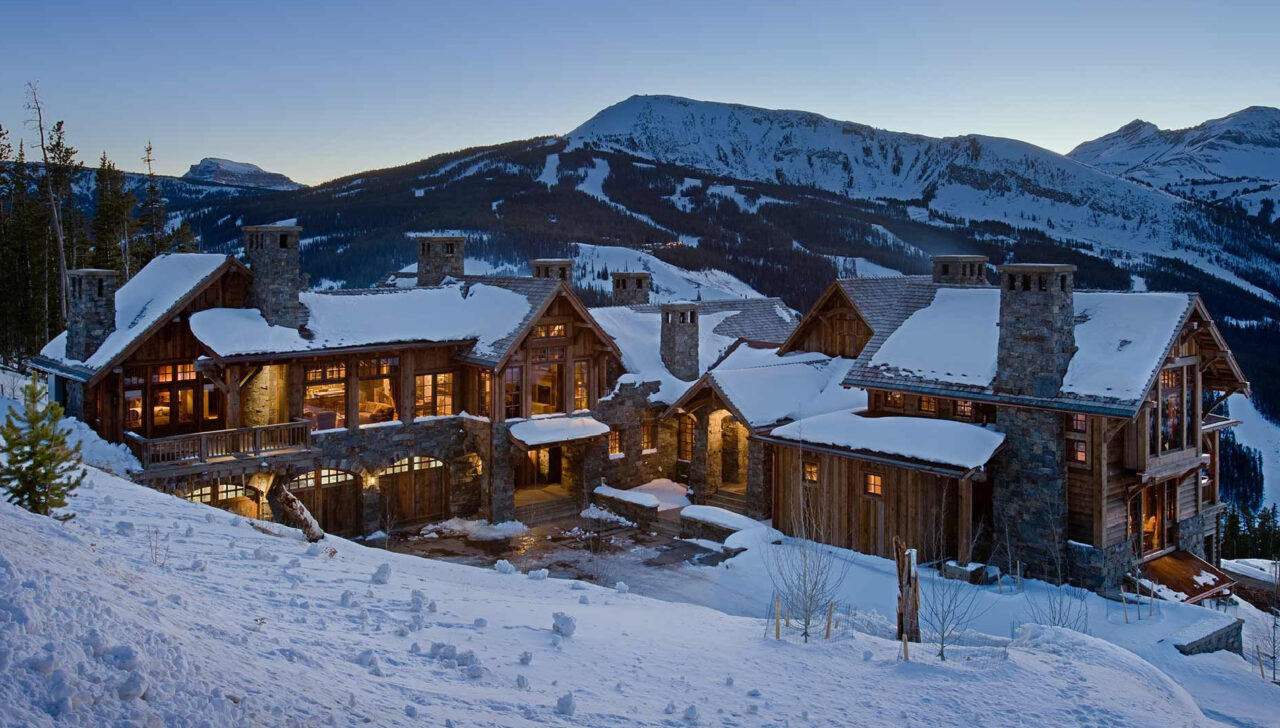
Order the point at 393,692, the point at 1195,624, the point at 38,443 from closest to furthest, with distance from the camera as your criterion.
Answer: the point at 393,692 → the point at 38,443 → the point at 1195,624

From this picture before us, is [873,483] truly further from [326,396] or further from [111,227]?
[111,227]

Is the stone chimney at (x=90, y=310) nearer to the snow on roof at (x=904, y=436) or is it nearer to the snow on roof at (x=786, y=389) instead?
the snow on roof at (x=786, y=389)

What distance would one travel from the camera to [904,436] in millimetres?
27219

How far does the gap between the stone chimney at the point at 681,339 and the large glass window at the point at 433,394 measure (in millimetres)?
8598

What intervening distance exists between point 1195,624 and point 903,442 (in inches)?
320

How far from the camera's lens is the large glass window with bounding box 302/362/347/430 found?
103ft

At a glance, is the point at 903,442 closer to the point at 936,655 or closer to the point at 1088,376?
the point at 1088,376

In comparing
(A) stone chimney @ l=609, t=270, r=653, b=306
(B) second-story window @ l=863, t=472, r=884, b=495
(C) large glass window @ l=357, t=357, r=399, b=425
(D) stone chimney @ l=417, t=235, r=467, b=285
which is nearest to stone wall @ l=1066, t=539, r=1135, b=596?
(B) second-story window @ l=863, t=472, r=884, b=495

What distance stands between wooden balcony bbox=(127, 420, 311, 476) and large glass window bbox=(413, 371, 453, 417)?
471 centimetres

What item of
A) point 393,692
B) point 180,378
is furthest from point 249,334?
point 393,692

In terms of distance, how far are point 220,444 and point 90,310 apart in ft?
18.1

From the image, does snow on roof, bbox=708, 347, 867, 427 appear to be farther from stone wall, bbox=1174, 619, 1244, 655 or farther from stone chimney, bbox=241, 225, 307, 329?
stone chimney, bbox=241, 225, 307, 329

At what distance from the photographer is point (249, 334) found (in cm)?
2942

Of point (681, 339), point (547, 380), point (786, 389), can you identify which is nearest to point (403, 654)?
point (786, 389)
